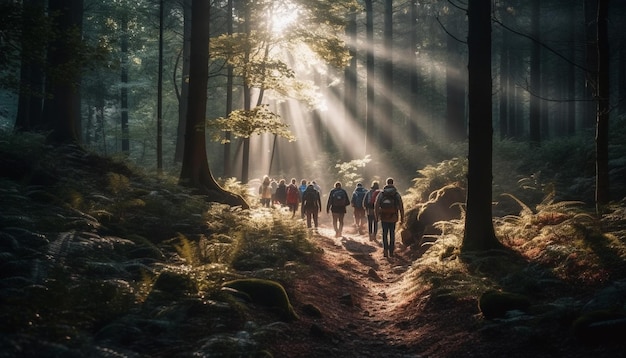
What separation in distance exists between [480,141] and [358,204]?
→ 33.8 feet

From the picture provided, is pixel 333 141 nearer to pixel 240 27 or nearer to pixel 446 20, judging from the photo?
pixel 446 20

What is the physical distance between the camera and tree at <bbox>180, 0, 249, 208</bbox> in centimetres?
1311

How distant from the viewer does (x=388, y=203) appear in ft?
43.2

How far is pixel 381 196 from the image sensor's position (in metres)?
13.4

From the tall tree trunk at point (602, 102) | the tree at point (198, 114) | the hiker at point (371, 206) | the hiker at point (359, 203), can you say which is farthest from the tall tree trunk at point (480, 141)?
the hiker at point (359, 203)

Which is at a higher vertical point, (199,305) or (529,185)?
(529,185)

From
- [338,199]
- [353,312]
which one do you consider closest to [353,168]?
[338,199]

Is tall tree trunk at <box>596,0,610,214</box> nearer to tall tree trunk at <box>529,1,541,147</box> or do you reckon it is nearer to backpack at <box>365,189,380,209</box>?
backpack at <box>365,189,380,209</box>

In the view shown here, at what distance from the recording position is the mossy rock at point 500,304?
579cm

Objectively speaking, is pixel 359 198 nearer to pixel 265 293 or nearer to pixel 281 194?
pixel 281 194

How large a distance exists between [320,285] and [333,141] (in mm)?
33822

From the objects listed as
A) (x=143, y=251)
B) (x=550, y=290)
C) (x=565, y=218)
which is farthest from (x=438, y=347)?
(x=565, y=218)

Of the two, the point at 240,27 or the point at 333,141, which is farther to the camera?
the point at 333,141

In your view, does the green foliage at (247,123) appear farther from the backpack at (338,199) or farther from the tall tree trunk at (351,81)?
the tall tree trunk at (351,81)
